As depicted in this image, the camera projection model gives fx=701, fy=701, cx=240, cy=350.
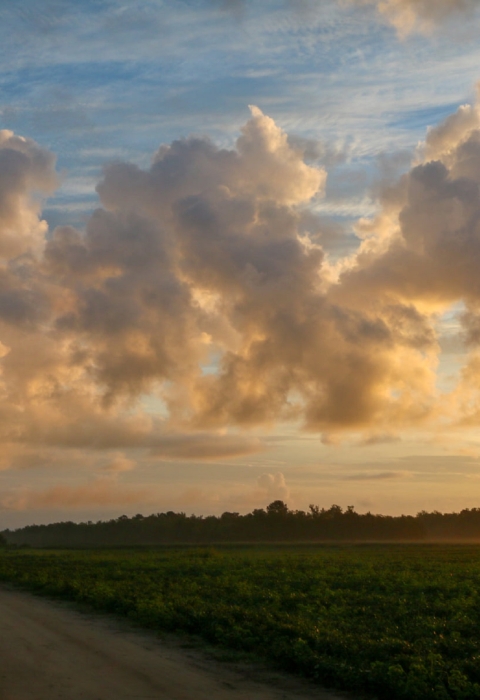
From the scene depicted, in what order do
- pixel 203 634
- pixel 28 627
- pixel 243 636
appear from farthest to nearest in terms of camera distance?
pixel 28 627
pixel 203 634
pixel 243 636

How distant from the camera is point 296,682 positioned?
577 inches

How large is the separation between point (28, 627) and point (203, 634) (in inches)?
238

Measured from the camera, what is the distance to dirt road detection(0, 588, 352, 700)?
13.1 m

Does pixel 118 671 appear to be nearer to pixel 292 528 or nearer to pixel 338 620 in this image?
pixel 338 620

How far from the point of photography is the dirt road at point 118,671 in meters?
13.1

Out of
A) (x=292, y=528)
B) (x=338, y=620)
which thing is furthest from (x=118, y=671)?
(x=292, y=528)

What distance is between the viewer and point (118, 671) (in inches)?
595

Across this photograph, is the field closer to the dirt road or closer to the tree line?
the dirt road

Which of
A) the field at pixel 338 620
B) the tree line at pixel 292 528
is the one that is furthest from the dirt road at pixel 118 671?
the tree line at pixel 292 528

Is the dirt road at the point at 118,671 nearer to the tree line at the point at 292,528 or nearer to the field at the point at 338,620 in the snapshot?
the field at the point at 338,620

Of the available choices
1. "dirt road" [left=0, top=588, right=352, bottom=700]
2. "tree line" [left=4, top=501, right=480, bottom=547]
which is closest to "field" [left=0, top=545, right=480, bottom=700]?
"dirt road" [left=0, top=588, right=352, bottom=700]

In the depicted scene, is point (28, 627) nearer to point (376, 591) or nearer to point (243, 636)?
point (243, 636)

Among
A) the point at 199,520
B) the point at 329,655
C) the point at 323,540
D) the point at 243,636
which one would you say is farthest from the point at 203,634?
the point at 199,520

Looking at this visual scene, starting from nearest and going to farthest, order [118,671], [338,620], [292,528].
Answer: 1. [118,671]
2. [338,620]
3. [292,528]
